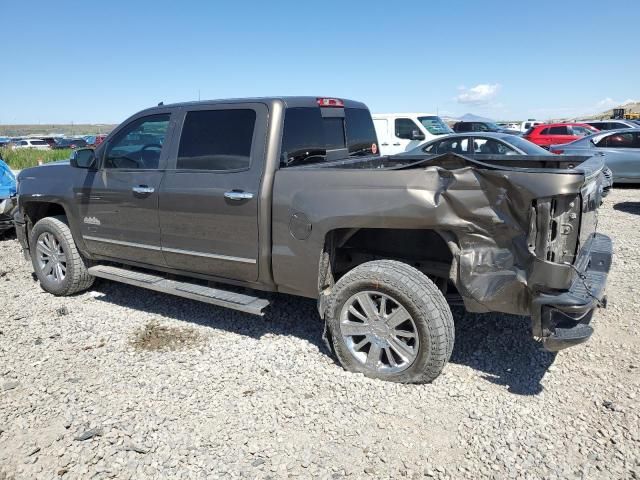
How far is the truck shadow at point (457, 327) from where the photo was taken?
3.80m

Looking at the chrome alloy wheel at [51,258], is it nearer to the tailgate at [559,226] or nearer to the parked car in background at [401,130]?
the tailgate at [559,226]

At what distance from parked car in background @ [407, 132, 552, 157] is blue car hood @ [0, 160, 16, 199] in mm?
6710

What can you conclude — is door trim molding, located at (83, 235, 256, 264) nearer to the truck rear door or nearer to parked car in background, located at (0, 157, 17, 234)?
the truck rear door

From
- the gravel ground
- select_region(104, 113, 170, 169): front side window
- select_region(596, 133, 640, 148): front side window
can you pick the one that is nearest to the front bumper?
the gravel ground

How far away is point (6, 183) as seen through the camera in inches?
323

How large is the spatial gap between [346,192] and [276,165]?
0.66m

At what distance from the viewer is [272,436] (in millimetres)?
3090

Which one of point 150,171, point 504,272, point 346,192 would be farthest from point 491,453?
point 150,171

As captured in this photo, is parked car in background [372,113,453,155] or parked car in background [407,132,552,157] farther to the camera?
parked car in background [372,113,453,155]

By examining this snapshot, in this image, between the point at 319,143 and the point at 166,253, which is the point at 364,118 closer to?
the point at 319,143

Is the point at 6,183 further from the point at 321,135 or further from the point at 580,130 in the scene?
the point at 580,130

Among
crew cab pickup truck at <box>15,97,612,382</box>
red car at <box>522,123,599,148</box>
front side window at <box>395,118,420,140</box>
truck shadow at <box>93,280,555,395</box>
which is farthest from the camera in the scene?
red car at <box>522,123,599,148</box>

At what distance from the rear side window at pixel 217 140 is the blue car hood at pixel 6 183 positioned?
202 inches

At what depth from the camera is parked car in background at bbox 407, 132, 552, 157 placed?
32.1 feet
